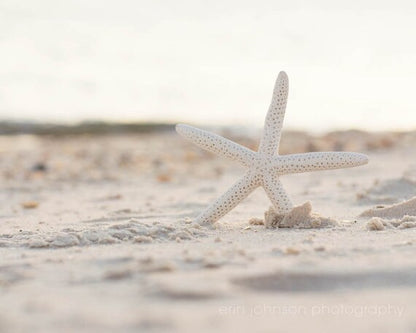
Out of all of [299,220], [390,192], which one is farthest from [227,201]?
[390,192]

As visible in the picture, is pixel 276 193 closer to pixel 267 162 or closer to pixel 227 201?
pixel 267 162

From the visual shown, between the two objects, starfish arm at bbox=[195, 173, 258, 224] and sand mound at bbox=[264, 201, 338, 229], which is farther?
starfish arm at bbox=[195, 173, 258, 224]

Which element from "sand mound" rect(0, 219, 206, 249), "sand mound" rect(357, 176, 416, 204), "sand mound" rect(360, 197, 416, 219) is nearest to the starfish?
"sand mound" rect(0, 219, 206, 249)

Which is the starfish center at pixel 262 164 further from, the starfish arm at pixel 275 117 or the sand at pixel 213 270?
the sand at pixel 213 270

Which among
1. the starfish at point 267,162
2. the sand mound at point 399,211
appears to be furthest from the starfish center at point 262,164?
the sand mound at point 399,211

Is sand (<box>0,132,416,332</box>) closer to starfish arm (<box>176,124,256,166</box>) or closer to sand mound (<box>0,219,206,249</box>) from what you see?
sand mound (<box>0,219,206,249</box>)

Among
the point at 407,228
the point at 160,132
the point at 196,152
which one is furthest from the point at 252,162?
the point at 160,132

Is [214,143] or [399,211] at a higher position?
[214,143]
